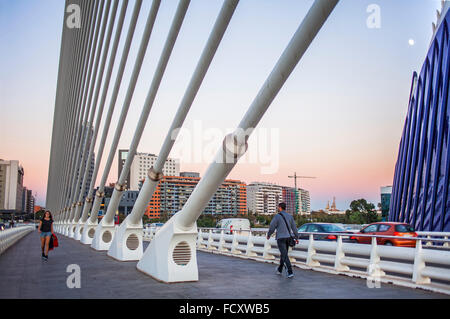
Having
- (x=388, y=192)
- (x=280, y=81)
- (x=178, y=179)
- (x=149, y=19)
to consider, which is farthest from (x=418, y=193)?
(x=178, y=179)

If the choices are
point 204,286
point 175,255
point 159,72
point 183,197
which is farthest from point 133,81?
point 183,197

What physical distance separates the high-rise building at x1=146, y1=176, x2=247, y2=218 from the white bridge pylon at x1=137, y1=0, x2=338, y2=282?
3665 inches

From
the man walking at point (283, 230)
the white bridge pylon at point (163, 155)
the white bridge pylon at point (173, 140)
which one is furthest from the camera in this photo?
the man walking at point (283, 230)

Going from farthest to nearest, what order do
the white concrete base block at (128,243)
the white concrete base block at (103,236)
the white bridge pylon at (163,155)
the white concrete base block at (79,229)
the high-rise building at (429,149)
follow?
the white concrete base block at (79,229) < the high-rise building at (429,149) < the white concrete base block at (103,236) < the white concrete base block at (128,243) < the white bridge pylon at (163,155)

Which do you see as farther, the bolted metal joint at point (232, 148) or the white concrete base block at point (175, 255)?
the white concrete base block at point (175, 255)

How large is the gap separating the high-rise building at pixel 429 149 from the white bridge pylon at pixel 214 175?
21.8m

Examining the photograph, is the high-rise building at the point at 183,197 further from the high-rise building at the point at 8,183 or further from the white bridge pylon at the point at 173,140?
the white bridge pylon at the point at 173,140

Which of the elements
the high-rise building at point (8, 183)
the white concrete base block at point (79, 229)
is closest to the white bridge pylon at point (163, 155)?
the white concrete base block at point (79, 229)

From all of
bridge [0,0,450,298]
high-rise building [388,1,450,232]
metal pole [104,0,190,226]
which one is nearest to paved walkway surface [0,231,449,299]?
bridge [0,0,450,298]

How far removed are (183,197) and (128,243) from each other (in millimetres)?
109161

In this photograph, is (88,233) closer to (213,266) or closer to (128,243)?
(128,243)

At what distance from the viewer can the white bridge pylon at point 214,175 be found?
224 inches
